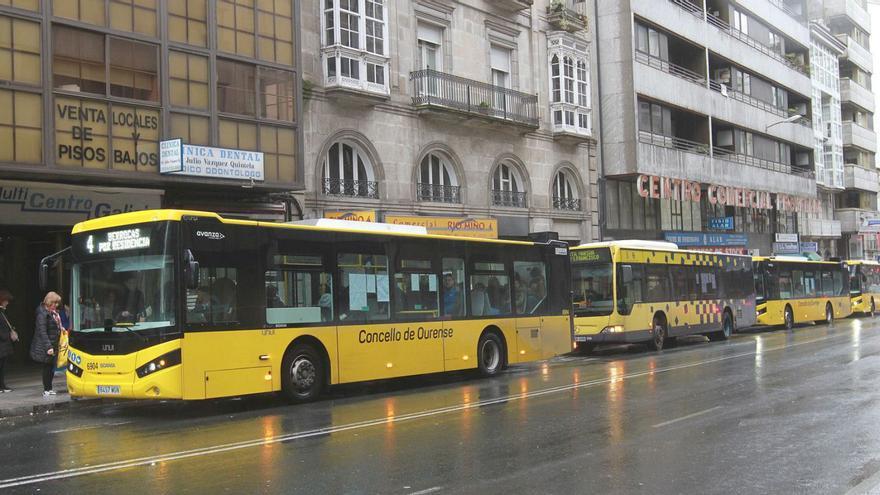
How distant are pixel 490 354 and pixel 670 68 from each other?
87.8 ft

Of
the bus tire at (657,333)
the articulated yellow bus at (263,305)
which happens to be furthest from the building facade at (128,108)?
the bus tire at (657,333)

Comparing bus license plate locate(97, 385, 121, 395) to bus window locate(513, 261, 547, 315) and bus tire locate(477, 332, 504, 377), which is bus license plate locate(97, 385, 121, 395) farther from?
bus window locate(513, 261, 547, 315)

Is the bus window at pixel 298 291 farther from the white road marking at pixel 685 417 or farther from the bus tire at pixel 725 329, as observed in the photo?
the bus tire at pixel 725 329

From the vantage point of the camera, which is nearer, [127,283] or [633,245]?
[127,283]

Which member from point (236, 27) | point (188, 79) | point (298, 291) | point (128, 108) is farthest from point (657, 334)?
point (128, 108)

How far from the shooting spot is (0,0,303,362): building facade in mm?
16453

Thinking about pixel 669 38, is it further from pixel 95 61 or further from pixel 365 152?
pixel 95 61

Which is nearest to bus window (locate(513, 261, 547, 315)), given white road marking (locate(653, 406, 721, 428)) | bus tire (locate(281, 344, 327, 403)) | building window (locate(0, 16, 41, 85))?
bus tire (locate(281, 344, 327, 403))

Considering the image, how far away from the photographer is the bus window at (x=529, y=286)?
59.1ft

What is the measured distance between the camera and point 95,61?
17.6 m

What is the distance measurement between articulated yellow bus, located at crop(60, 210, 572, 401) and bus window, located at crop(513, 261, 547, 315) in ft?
2.83

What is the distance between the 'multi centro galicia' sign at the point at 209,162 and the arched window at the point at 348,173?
3.79m

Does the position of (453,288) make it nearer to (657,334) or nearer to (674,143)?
(657,334)

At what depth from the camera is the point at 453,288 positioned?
16.4 meters
